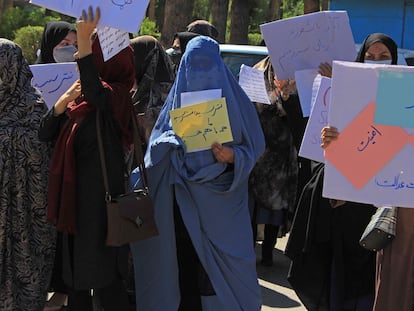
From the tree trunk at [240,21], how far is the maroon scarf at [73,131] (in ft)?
36.5

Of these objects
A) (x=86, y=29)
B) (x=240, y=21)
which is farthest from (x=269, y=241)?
(x=240, y=21)

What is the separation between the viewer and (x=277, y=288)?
16.8 ft

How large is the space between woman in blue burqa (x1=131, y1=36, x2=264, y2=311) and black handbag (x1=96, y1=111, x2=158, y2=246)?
192 millimetres

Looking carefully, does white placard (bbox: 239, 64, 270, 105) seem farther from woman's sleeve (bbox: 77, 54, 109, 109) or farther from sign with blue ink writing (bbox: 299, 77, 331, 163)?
woman's sleeve (bbox: 77, 54, 109, 109)

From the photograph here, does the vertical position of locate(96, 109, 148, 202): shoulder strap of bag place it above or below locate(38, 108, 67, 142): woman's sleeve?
below

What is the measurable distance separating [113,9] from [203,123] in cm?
69

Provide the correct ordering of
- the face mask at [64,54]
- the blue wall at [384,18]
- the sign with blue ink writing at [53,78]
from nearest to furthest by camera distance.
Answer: the sign with blue ink writing at [53,78]
the face mask at [64,54]
the blue wall at [384,18]

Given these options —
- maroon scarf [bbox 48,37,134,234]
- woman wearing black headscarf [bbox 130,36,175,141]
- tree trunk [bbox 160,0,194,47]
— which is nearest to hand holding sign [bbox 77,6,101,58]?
maroon scarf [bbox 48,37,134,234]

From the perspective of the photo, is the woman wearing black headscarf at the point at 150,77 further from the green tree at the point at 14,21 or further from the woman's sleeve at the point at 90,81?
the green tree at the point at 14,21

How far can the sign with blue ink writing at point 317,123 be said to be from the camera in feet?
11.9

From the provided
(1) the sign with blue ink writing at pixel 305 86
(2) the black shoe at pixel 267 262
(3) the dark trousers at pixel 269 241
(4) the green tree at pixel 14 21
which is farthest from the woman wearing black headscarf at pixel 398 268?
(4) the green tree at pixel 14 21

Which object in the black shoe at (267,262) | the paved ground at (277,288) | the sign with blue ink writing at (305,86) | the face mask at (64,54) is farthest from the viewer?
the black shoe at (267,262)

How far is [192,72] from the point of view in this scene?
3570mm

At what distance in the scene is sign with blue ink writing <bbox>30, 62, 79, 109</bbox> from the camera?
13.8 ft
